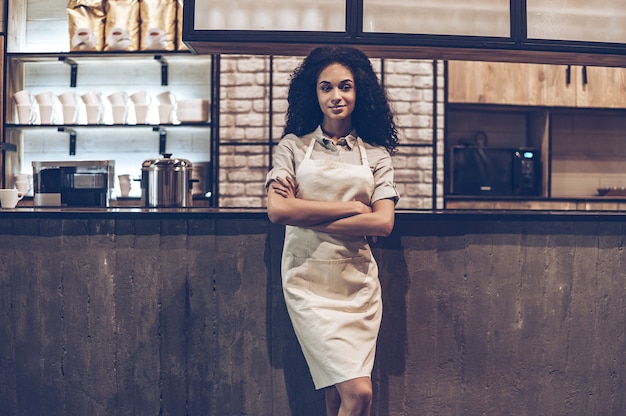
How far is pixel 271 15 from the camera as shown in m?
2.91

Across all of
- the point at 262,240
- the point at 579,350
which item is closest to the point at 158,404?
the point at 262,240

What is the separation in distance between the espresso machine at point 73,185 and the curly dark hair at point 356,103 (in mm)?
1743

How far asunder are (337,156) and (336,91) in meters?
0.22

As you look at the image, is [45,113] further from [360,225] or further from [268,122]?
[360,225]

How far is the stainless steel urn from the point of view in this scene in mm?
3627

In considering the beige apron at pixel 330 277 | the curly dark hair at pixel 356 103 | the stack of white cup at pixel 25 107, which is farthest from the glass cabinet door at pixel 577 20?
the stack of white cup at pixel 25 107

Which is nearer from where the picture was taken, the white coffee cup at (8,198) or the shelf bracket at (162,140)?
the white coffee cup at (8,198)

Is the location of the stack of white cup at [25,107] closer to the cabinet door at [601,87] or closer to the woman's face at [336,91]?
the woman's face at [336,91]

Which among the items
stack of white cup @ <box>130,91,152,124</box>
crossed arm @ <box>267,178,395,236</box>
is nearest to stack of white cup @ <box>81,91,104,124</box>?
stack of white cup @ <box>130,91,152,124</box>

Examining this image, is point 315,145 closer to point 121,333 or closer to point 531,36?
point 121,333

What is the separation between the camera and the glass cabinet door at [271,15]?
2.89m

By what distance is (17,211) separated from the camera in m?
2.65

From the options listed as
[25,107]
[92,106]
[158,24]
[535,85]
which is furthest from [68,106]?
[535,85]

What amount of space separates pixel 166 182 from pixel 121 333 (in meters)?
1.24
